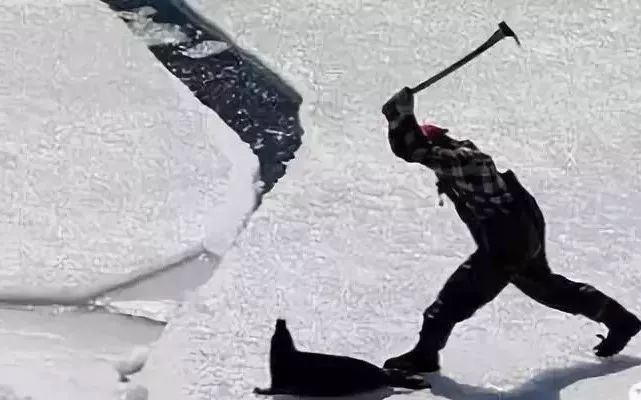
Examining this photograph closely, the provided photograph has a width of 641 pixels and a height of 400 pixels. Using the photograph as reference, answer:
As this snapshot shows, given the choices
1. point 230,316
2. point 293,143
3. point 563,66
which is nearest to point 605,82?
point 563,66

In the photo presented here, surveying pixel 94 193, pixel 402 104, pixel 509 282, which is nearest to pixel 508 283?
pixel 509 282

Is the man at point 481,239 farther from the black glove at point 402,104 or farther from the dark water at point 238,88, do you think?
the dark water at point 238,88

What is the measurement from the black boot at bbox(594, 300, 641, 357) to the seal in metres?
→ 0.10

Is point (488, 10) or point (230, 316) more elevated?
point (488, 10)

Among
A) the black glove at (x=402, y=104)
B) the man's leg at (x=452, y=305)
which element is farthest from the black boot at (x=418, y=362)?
the black glove at (x=402, y=104)

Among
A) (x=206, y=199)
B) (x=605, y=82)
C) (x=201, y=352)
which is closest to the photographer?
(x=201, y=352)

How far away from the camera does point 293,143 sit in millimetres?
749

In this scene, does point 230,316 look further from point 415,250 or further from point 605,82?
point 605,82

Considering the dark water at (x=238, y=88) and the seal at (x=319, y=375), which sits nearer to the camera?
the seal at (x=319, y=375)

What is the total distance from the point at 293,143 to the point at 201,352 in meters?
0.20

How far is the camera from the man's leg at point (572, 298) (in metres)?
0.55

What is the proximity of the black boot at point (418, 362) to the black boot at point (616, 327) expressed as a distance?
85mm

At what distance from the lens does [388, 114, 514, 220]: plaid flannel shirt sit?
1.73 feet

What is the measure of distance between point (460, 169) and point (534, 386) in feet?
0.42
